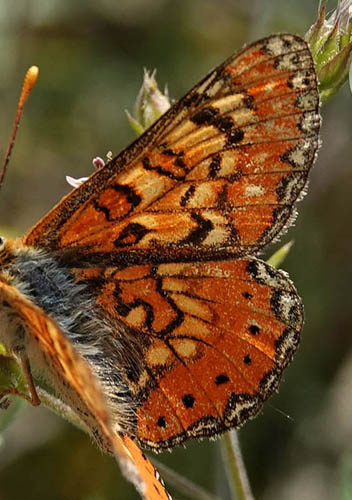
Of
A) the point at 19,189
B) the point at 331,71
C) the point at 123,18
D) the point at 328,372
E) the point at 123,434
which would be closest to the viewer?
the point at 123,434

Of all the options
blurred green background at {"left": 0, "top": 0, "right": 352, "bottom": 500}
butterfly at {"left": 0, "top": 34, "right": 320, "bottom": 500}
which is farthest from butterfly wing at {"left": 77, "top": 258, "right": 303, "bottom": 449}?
blurred green background at {"left": 0, "top": 0, "right": 352, "bottom": 500}

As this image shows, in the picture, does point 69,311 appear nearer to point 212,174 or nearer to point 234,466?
point 212,174

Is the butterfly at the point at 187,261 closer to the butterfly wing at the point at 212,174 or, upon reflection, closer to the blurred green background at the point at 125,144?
the butterfly wing at the point at 212,174

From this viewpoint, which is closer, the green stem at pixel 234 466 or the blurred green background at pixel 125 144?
the green stem at pixel 234 466

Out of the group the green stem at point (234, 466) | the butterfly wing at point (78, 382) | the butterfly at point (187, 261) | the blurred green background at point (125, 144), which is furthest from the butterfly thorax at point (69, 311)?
the blurred green background at point (125, 144)

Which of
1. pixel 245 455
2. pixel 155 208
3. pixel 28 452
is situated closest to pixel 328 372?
pixel 245 455

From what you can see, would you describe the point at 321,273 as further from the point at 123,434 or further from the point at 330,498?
the point at 123,434
